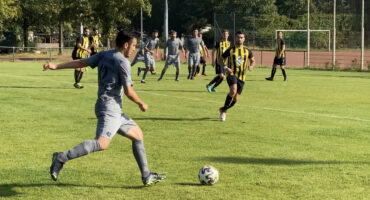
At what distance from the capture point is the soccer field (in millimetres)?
6770

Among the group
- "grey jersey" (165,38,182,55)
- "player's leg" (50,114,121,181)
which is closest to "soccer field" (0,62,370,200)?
"player's leg" (50,114,121,181)

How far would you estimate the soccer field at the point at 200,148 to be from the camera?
6.77 meters

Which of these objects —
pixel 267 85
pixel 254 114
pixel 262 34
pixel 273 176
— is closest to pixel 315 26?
pixel 262 34

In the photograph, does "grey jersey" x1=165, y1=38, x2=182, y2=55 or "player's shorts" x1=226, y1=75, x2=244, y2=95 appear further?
"grey jersey" x1=165, y1=38, x2=182, y2=55

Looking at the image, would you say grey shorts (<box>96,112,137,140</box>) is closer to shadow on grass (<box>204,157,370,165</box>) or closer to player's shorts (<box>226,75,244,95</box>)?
shadow on grass (<box>204,157,370,165</box>)

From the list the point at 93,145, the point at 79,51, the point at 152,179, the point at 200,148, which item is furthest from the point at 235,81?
the point at 79,51

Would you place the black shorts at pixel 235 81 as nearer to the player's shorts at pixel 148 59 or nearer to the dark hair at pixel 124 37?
the dark hair at pixel 124 37

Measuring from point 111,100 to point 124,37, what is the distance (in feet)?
2.35

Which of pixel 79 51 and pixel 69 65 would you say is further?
pixel 79 51

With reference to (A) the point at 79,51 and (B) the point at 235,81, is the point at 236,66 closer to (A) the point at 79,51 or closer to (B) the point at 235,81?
(B) the point at 235,81

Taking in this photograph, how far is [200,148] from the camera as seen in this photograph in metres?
9.31

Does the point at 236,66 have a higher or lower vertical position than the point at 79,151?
higher

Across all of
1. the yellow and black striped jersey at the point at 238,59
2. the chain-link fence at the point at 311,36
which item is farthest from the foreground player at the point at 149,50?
the chain-link fence at the point at 311,36

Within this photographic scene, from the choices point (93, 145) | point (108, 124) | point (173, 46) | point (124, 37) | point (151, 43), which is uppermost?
point (151, 43)
